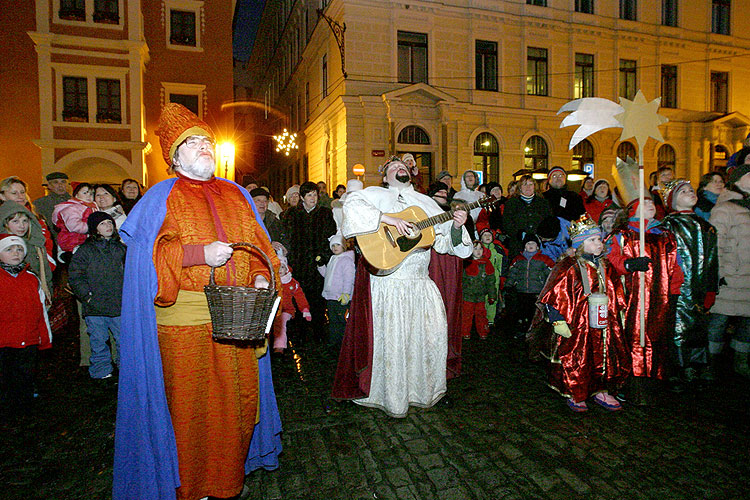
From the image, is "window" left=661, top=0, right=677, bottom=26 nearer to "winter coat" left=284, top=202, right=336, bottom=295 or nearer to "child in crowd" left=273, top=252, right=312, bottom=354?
"winter coat" left=284, top=202, right=336, bottom=295

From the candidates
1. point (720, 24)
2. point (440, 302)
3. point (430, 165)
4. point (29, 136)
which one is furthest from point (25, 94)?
point (720, 24)

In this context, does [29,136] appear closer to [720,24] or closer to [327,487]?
[327,487]

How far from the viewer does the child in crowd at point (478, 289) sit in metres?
6.56

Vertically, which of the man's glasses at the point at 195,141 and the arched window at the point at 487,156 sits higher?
the arched window at the point at 487,156

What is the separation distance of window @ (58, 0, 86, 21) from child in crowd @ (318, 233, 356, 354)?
1624 cm

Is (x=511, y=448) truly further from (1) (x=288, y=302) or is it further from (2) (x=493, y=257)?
(2) (x=493, y=257)

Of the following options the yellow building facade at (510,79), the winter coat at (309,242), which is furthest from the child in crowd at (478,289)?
the yellow building facade at (510,79)

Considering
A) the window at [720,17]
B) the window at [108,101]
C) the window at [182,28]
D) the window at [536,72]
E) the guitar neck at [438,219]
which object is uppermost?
the window at [720,17]

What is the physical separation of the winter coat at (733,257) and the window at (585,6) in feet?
67.5

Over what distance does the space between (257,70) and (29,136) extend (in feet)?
113

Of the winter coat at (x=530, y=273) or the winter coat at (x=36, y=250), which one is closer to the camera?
the winter coat at (x=36, y=250)

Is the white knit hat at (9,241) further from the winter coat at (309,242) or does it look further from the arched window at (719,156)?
the arched window at (719,156)

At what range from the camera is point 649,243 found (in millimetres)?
4434

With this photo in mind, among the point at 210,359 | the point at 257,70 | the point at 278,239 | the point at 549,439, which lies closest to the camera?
the point at 210,359
